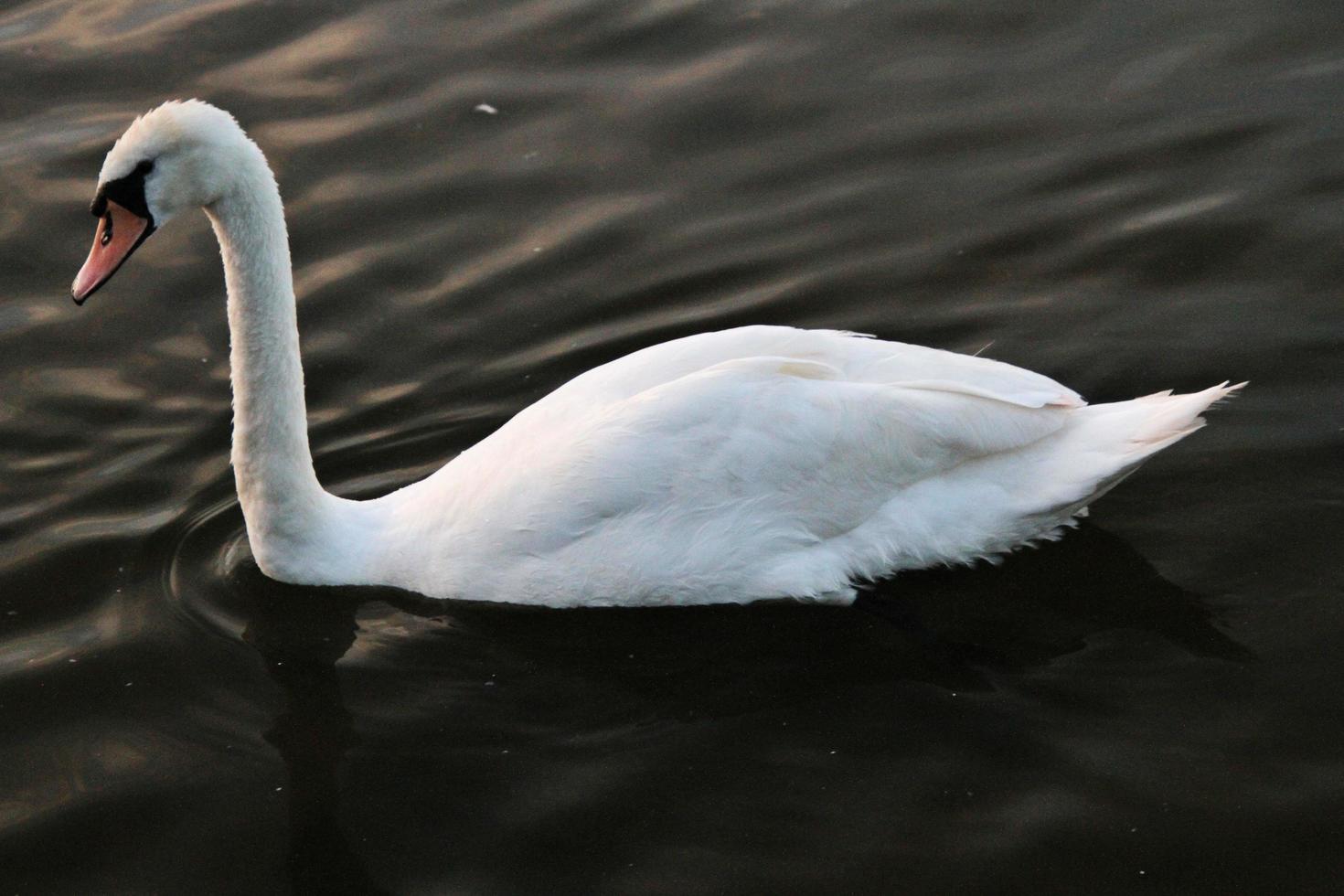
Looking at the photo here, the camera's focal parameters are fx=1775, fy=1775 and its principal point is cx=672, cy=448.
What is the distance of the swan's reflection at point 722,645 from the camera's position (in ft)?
21.6

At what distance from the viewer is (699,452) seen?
6805 mm

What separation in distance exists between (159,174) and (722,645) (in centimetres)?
279

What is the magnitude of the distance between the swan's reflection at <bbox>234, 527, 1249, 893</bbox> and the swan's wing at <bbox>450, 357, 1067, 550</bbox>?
1.32 feet

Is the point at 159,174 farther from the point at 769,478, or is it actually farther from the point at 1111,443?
the point at 1111,443

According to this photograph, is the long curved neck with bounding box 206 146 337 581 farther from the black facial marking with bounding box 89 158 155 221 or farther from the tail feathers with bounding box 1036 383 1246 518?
the tail feathers with bounding box 1036 383 1246 518

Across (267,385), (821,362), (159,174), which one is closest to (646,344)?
(821,362)

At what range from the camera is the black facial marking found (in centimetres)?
668

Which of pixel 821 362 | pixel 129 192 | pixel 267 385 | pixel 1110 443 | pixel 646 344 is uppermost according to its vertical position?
pixel 129 192

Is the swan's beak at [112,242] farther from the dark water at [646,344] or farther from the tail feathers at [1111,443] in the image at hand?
the tail feathers at [1111,443]

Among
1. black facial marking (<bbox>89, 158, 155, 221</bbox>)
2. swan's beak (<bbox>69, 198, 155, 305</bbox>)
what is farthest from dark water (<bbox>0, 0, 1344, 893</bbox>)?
black facial marking (<bbox>89, 158, 155, 221</bbox>)

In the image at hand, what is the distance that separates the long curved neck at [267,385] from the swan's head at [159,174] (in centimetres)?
8

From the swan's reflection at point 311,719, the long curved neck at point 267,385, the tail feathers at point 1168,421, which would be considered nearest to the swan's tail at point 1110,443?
the tail feathers at point 1168,421

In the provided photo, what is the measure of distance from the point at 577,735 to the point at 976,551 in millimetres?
1738

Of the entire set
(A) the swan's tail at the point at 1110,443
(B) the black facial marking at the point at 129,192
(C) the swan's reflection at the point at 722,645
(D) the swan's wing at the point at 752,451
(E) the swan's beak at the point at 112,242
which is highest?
(B) the black facial marking at the point at 129,192
